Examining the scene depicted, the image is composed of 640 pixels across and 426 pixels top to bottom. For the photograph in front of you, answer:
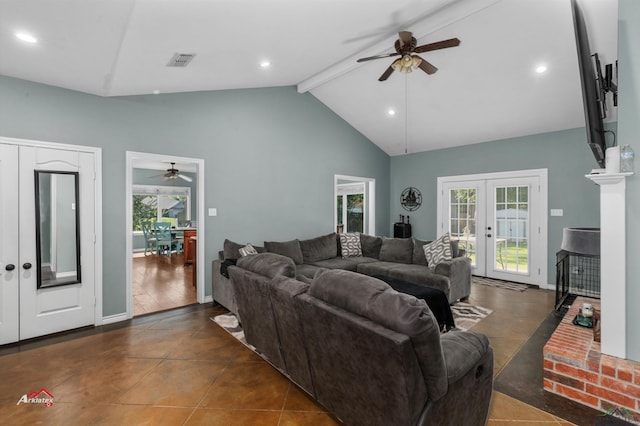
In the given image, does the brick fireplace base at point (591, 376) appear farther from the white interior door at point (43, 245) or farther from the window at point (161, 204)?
the window at point (161, 204)

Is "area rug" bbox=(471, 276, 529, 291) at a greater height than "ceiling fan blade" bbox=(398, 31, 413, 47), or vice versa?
"ceiling fan blade" bbox=(398, 31, 413, 47)

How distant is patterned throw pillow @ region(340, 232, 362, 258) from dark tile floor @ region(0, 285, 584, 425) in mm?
2521

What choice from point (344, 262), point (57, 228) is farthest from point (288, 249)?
point (57, 228)

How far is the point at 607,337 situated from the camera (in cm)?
221

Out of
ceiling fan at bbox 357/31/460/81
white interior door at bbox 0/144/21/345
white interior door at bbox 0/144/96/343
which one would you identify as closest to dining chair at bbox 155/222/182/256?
white interior door at bbox 0/144/96/343

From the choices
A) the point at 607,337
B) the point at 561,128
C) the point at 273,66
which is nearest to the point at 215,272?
the point at 273,66

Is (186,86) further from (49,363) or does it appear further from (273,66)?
(49,363)

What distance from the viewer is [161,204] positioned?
10398 mm

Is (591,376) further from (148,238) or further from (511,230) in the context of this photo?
(148,238)

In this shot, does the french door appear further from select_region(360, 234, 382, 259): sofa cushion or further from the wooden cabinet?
the wooden cabinet

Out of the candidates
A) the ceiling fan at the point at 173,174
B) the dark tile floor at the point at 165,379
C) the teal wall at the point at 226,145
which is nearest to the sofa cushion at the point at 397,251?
the teal wall at the point at 226,145

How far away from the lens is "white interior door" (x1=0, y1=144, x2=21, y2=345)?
10.3 feet

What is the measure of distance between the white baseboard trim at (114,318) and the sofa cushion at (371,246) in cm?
393

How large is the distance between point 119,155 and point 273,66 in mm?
2244
